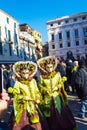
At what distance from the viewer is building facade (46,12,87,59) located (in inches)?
2901

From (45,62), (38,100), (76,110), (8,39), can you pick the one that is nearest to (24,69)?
(38,100)

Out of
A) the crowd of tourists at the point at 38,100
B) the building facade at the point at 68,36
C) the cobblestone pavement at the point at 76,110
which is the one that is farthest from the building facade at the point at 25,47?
the crowd of tourists at the point at 38,100

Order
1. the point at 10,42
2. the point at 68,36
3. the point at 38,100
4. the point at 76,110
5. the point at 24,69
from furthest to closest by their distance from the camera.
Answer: the point at 68,36, the point at 10,42, the point at 76,110, the point at 24,69, the point at 38,100

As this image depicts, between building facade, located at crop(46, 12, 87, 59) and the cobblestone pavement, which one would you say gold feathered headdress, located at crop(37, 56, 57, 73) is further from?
building facade, located at crop(46, 12, 87, 59)

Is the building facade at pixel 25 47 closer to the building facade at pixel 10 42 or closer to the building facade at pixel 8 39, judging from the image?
the building facade at pixel 10 42

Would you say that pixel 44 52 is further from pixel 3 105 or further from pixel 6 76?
pixel 3 105

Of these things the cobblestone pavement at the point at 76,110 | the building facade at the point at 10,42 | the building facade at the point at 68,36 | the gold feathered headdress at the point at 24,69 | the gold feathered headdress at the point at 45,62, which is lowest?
the cobblestone pavement at the point at 76,110

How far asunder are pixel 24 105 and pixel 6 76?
8139 millimetres

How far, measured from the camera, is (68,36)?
75.9 metres

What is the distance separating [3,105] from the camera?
2.91m

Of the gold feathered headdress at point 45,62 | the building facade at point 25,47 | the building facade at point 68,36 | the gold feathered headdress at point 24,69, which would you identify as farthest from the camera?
the building facade at point 68,36

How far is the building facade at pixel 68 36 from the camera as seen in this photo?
73.7 m

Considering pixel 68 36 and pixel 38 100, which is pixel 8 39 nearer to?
pixel 38 100

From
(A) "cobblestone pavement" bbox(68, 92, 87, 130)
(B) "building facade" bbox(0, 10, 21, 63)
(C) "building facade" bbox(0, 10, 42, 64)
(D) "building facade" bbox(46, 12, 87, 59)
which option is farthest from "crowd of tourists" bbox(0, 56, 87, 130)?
(D) "building facade" bbox(46, 12, 87, 59)
